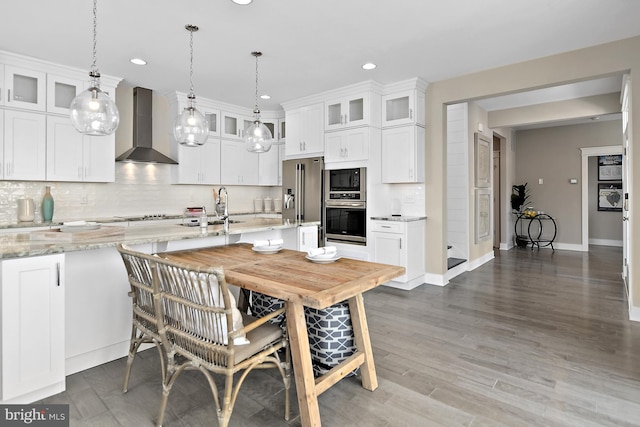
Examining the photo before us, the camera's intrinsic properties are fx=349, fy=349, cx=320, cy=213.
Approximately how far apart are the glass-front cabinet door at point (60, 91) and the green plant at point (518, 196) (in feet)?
27.3

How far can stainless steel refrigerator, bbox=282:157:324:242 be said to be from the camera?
524 cm

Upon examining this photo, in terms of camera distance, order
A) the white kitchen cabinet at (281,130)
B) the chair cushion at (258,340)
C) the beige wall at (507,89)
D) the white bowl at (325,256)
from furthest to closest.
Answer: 1. the white kitchen cabinet at (281,130)
2. the beige wall at (507,89)
3. the white bowl at (325,256)
4. the chair cushion at (258,340)

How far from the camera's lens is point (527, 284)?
4.75 metres

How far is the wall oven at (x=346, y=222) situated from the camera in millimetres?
4824

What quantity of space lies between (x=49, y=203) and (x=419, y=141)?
15.2 ft

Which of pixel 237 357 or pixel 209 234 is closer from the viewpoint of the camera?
pixel 237 357

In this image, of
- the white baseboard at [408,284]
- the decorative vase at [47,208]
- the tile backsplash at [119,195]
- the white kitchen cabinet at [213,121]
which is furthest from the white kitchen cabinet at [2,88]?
the white baseboard at [408,284]

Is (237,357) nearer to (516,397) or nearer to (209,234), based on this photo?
(209,234)

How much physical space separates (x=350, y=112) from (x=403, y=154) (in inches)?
37.7

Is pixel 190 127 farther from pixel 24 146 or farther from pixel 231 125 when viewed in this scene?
pixel 231 125

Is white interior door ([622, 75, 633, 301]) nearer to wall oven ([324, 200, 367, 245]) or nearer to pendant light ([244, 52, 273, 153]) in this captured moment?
wall oven ([324, 200, 367, 245])

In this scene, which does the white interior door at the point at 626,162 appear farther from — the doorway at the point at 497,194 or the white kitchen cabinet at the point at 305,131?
the white kitchen cabinet at the point at 305,131

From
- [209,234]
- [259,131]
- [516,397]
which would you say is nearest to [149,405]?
[209,234]

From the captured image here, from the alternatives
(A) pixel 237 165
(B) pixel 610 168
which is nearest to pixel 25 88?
(A) pixel 237 165
